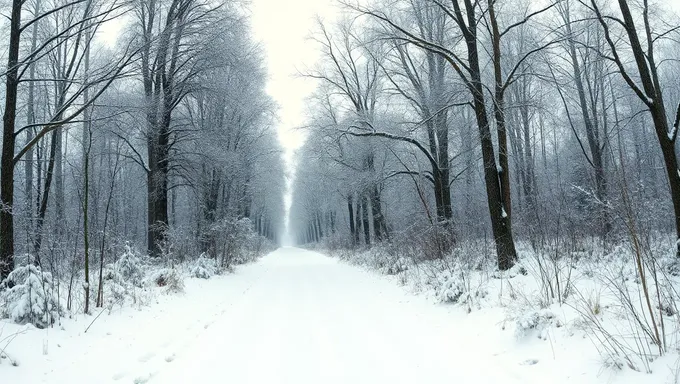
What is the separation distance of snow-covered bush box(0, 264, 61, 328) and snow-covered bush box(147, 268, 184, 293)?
11.3 ft

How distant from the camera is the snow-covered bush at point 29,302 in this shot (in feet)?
14.9

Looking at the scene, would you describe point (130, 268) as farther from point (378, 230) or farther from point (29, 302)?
point (378, 230)

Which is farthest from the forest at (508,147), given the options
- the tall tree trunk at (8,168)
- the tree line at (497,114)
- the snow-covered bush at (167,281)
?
the tall tree trunk at (8,168)

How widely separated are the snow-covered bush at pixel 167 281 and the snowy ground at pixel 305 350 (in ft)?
4.97

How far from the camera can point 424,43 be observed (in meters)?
8.02

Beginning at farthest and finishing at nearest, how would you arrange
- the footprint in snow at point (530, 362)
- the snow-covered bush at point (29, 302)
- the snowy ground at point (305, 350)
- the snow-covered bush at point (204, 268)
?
the snow-covered bush at point (204, 268), the snow-covered bush at point (29, 302), the footprint in snow at point (530, 362), the snowy ground at point (305, 350)

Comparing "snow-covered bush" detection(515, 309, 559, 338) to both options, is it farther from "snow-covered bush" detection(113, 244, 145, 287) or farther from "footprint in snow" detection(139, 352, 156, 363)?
"snow-covered bush" detection(113, 244, 145, 287)

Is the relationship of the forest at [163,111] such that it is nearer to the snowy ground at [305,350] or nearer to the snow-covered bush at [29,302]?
the snow-covered bush at [29,302]

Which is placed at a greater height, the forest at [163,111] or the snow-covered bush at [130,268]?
the forest at [163,111]

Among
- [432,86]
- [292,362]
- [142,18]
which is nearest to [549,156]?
[432,86]

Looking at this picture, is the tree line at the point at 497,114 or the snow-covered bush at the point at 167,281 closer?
the tree line at the point at 497,114

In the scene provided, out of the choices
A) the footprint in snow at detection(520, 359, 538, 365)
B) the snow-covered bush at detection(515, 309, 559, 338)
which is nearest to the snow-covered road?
the footprint in snow at detection(520, 359, 538, 365)

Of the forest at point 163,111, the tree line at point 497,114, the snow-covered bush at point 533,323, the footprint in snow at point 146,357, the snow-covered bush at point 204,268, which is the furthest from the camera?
the snow-covered bush at point 204,268

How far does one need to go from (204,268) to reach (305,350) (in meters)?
8.02
